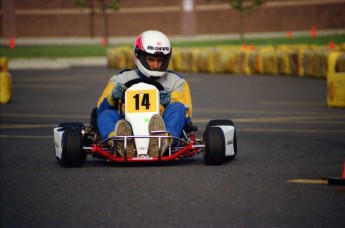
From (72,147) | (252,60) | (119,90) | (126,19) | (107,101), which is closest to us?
(72,147)

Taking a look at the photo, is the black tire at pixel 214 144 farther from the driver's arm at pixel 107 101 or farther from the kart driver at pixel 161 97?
the driver's arm at pixel 107 101

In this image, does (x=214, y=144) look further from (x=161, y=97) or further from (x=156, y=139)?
(x=161, y=97)

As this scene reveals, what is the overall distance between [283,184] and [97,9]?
5260 centimetres

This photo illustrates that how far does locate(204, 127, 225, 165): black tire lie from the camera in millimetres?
9867

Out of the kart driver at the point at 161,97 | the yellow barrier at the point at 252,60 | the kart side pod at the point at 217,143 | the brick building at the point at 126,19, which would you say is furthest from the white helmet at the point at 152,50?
the brick building at the point at 126,19

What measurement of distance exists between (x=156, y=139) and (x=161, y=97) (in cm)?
83

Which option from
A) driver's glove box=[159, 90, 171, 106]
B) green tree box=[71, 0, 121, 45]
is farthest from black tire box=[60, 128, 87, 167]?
green tree box=[71, 0, 121, 45]

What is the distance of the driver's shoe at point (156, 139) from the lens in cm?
972

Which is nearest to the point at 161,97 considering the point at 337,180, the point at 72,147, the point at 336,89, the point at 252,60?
the point at 72,147

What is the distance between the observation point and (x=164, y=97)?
10.5 metres

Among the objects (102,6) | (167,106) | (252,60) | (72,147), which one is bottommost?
(252,60)

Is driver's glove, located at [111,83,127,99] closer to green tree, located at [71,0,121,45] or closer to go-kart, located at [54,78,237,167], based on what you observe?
go-kart, located at [54,78,237,167]

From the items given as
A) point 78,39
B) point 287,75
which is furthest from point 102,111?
point 78,39

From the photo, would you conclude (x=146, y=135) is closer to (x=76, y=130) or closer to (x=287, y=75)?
(x=76, y=130)
